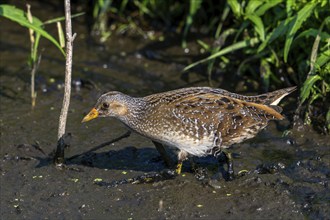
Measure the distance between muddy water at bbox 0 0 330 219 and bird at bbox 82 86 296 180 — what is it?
338 millimetres

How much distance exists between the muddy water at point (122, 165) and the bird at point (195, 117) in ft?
1.11

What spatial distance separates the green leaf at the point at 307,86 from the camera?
21.8 feet

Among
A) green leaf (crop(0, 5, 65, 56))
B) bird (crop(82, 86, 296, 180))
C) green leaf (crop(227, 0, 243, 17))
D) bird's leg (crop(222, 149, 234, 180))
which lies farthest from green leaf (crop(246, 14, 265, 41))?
green leaf (crop(0, 5, 65, 56))

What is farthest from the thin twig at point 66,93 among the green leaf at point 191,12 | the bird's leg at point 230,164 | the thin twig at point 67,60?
the green leaf at point 191,12

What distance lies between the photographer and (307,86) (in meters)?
6.68

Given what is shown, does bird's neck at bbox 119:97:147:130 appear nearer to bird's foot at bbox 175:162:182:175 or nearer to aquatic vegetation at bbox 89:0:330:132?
bird's foot at bbox 175:162:182:175

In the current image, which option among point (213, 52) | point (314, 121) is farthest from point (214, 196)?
point (213, 52)

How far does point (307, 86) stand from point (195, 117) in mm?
1195

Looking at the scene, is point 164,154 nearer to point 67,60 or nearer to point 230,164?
point 230,164

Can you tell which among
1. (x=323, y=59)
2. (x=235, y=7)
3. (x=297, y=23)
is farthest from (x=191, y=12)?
(x=323, y=59)

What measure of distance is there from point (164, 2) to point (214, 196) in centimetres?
356

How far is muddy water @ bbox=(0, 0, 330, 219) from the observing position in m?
5.86

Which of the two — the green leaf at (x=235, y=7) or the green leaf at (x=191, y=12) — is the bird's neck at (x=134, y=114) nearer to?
the green leaf at (x=235, y=7)

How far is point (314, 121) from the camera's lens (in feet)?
22.9
